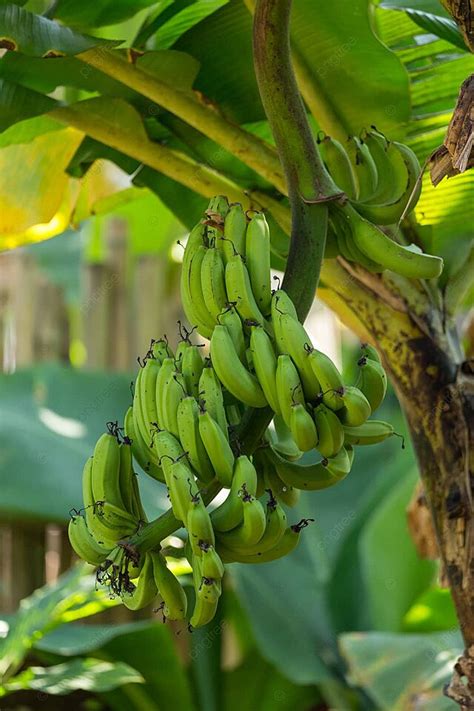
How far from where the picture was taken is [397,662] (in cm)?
192

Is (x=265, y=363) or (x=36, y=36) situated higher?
(x=36, y=36)

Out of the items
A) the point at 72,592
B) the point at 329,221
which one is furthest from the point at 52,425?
the point at 329,221

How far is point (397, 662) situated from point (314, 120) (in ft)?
3.64

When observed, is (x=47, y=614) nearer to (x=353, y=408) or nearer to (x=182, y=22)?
(x=182, y=22)

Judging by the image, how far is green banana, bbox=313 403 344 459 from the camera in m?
0.76

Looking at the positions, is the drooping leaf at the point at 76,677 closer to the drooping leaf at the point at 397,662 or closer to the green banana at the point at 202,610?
the drooping leaf at the point at 397,662

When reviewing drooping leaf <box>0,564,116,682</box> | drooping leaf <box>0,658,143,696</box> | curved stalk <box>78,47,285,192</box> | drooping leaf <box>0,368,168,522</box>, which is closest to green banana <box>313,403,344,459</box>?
curved stalk <box>78,47,285,192</box>

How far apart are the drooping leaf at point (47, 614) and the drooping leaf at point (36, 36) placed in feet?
3.37

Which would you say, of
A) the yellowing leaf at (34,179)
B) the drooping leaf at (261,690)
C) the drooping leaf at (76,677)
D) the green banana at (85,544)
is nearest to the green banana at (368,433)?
the green banana at (85,544)

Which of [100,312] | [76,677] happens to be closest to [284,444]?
[76,677]

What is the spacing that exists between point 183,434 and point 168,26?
72 centimetres

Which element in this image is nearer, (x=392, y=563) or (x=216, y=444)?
(x=216, y=444)

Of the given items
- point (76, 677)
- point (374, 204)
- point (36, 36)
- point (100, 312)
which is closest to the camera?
point (374, 204)

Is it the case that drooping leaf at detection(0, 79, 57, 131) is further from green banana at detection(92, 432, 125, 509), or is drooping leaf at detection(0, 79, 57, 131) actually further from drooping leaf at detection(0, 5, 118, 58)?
green banana at detection(92, 432, 125, 509)
